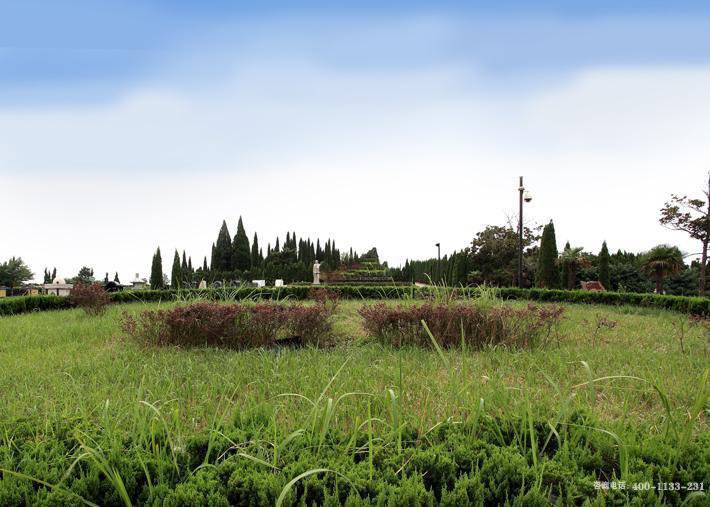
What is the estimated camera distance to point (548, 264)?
20.1 metres

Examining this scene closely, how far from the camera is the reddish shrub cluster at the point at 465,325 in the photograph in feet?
19.4

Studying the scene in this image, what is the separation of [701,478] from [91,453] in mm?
2532

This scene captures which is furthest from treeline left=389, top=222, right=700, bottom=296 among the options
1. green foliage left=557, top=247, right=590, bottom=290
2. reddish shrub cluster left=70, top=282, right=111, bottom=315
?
reddish shrub cluster left=70, top=282, right=111, bottom=315

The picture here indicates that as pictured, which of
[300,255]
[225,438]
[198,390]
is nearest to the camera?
[225,438]

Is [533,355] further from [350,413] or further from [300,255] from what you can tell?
[300,255]

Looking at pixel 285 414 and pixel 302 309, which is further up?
pixel 302 309

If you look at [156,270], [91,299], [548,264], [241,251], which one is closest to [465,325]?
[91,299]

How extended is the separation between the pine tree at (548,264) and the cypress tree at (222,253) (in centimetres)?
2952

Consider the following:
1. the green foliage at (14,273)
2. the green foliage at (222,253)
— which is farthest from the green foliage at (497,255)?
the green foliage at (14,273)

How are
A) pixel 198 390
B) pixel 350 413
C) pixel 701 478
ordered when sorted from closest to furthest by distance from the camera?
pixel 701 478 < pixel 350 413 < pixel 198 390

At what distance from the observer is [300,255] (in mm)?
46906

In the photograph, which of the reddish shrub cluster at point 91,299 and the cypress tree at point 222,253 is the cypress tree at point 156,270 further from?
the reddish shrub cluster at point 91,299

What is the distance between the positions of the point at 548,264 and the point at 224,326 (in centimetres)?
1762

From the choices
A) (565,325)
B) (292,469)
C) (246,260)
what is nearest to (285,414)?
(292,469)
